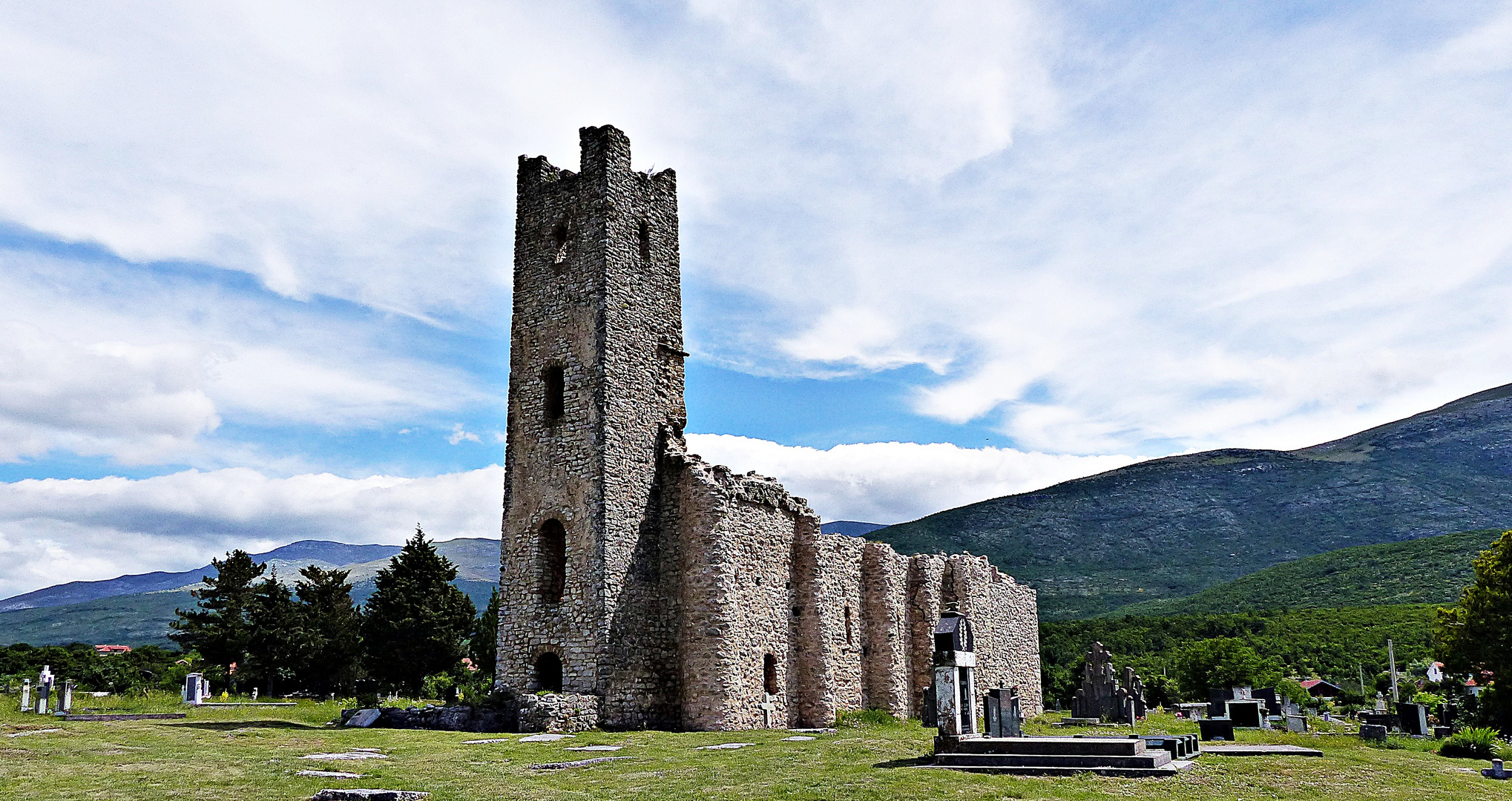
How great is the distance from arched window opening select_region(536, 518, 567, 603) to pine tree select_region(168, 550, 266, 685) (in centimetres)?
2410

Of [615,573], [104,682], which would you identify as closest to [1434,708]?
[615,573]

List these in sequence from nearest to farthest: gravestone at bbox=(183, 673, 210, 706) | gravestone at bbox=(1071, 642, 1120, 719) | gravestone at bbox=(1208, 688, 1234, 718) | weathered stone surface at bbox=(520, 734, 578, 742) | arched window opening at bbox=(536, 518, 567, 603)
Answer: weathered stone surface at bbox=(520, 734, 578, 742)
gravestone at bbox=(1208, 688, 1234, 718)
arched window opening at bbox=(536, 518, 567, 603)
gravestone at bbox=(183, 673, 210, 706)
gravestone at bbox=(1071, 642, 1120, 719)

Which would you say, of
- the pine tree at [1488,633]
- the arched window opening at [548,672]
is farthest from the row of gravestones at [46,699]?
the pine tree at [1488,633]

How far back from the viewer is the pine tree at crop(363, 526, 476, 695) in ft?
140

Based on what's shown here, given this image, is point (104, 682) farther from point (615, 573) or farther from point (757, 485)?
point (757, 485)

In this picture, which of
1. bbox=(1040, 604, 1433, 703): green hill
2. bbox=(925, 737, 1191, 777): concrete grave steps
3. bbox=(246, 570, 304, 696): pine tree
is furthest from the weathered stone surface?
bbox=(1040, 604, 1433, 703): green hill

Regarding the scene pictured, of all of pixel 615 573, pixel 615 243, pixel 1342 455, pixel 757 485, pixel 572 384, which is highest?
pixel 1342 455

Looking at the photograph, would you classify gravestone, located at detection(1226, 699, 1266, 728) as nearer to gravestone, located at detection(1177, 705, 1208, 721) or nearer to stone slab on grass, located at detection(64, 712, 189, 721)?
gravestone, located at detection(1177, 705, 1208, 721)

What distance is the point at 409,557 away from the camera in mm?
44938

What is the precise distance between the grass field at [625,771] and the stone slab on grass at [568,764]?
28 cm

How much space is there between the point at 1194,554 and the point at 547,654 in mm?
122341

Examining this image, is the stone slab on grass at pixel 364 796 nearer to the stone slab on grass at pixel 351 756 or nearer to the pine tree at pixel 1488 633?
the stone slab on grass at pixel 351 756

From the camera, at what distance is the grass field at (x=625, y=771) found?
11797mm

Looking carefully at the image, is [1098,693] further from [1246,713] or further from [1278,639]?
[1278,639]
